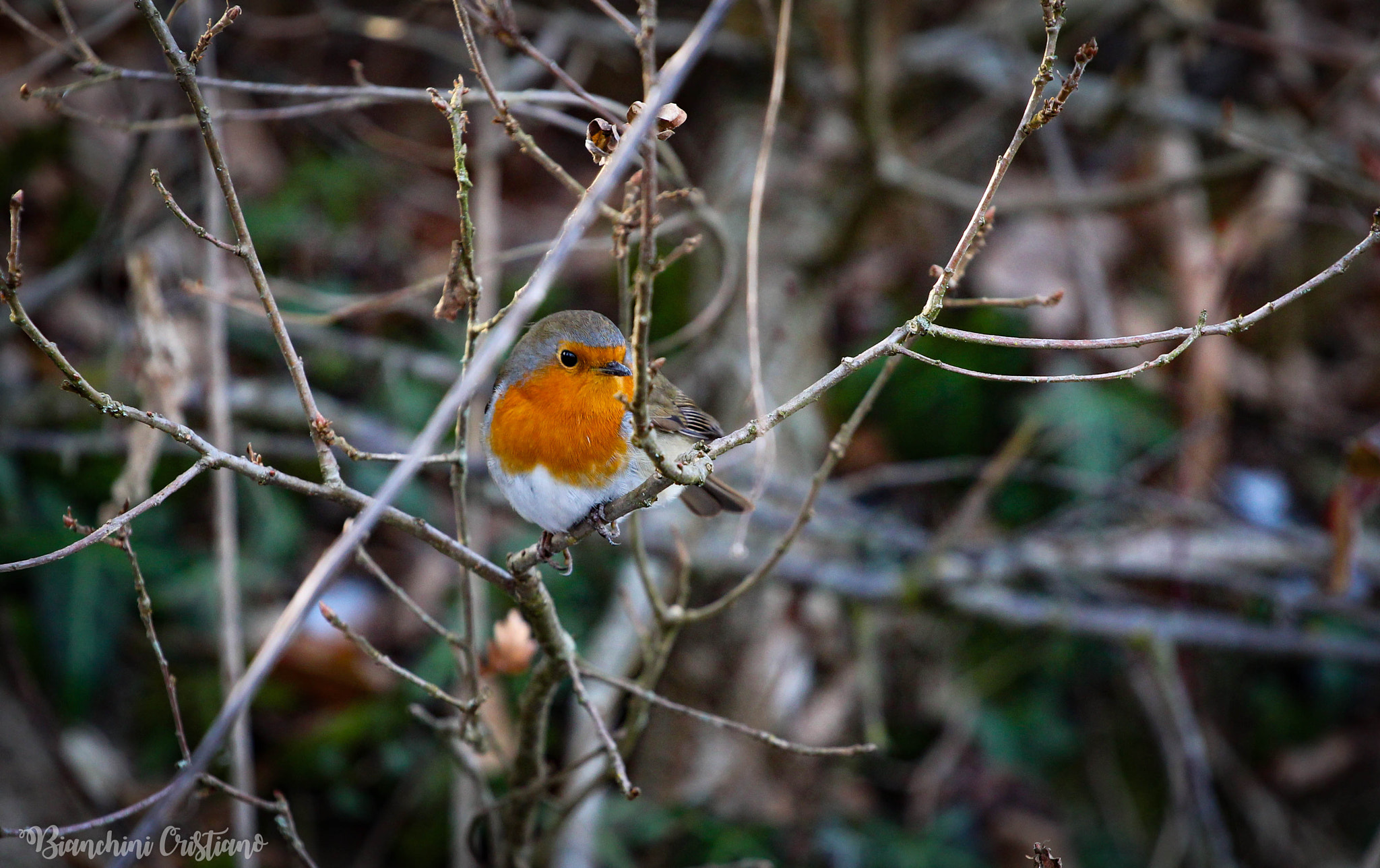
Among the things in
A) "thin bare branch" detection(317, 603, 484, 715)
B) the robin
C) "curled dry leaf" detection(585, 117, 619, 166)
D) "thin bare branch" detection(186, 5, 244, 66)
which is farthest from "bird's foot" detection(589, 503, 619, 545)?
"thin bare branch" detection(186, 5, 244, 66)

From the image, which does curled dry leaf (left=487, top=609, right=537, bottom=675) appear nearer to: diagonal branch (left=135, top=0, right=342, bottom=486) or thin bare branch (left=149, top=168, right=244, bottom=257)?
diagonal branch (left=135, top=0, right=342, bottom=486)

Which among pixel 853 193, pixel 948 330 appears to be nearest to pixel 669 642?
pixel 948 330

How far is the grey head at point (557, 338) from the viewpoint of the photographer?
2.54 m

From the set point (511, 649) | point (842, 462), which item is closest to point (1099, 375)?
point (511, 649)

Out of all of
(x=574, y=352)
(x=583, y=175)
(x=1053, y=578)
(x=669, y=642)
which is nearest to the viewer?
(x=669, y=642)

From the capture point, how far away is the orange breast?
94.7 inches

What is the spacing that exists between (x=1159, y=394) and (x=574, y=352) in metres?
3.43

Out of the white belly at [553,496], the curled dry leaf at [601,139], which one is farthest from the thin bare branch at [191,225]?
the white belly at [553,496]

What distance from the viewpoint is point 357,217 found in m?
5.37

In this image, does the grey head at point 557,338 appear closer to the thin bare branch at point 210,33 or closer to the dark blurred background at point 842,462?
the dark blurred background at point 842,462

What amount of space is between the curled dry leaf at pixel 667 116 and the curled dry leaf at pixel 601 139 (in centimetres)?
4

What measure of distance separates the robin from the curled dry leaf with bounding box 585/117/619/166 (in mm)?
773

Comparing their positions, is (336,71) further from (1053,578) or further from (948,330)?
(948,330)

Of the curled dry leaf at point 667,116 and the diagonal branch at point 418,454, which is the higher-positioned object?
the curled dry leaf at point 667,116
